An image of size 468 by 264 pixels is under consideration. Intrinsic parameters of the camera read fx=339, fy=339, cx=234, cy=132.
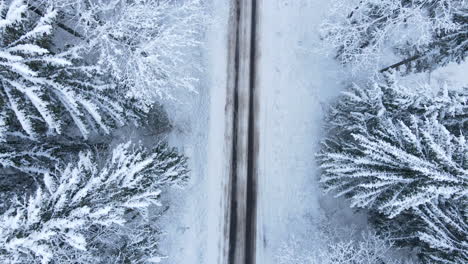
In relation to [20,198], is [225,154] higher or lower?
higher

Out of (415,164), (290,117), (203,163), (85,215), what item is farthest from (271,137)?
(85,215)

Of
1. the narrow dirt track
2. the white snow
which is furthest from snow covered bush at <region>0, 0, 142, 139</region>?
the narrow dirt track

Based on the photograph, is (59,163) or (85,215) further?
(59,163)

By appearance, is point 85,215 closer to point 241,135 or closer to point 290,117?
point 241,135

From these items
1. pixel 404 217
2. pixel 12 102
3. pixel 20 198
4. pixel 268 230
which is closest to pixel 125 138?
pixel 20 198

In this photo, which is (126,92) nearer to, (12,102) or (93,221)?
(12,102)

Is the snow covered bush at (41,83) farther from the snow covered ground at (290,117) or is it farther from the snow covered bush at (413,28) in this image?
the snow covered bush at (413,28)

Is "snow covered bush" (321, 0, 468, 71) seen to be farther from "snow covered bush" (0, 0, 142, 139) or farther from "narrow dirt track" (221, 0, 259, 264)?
"snow covered bush" (0, 0, 142, 139)
